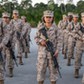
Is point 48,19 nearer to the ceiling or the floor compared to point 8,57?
nearer to the ceiling

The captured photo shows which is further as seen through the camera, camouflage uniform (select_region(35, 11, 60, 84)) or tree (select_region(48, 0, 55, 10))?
tree (select_region(48, 0, 55, 10))

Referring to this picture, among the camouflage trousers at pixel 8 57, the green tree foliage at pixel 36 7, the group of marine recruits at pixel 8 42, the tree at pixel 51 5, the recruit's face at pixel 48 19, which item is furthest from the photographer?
the tree at pixel 51 5

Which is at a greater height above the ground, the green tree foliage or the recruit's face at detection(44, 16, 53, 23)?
the recruit's face at detection(44, 16, 53, 23)

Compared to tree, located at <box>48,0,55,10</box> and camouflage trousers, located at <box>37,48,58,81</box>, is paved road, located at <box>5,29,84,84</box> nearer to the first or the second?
camouflage trousers, located at <box>37,48,58,81</box>

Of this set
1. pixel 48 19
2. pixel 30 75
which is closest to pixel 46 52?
pixel 48 19

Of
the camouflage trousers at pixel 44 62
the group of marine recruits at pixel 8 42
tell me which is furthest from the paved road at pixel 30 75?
the camouflage trousers at pixel 44 62

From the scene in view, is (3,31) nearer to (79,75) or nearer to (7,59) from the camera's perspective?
(7,59)

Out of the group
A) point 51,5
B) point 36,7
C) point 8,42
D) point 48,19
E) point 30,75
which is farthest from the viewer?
point 51,5

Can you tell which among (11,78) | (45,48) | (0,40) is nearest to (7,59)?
(11,78)

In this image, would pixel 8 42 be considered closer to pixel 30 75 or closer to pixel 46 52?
pixel 30 75

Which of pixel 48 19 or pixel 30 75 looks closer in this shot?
pixel 48 19

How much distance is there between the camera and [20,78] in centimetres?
1126

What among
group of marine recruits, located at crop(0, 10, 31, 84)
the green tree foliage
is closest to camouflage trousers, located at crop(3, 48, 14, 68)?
group of marine recruits, located at crop(0, 10, 31, 84)

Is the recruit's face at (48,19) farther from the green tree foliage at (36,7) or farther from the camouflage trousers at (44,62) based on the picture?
the green tree foliage at (36,7)
